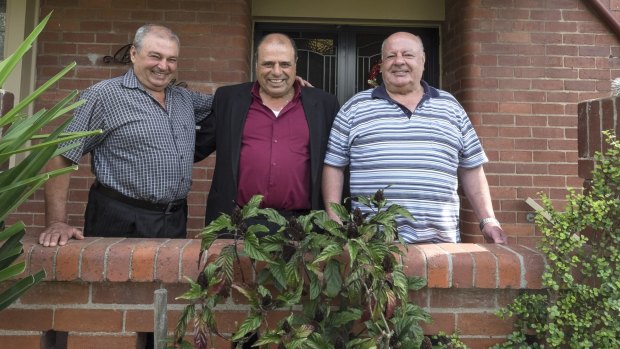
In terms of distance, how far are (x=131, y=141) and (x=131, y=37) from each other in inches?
77.6

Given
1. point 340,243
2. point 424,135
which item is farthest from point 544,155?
point 340,243

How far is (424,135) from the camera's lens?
232cm

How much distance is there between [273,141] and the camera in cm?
249

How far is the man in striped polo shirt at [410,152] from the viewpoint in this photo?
2.29m

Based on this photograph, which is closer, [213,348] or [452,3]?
[213,348]

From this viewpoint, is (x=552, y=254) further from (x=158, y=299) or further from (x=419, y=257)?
(x=158, y=299)

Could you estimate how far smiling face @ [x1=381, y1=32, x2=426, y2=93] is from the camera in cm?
A: 244

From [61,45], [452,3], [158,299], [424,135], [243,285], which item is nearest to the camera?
[158,299]

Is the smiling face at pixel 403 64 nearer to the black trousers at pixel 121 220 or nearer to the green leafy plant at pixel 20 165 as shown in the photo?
the black trousers at pixel 121 220

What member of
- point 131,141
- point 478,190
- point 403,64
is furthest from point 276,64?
point 478,190

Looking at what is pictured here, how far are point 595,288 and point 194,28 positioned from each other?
3.36 meters

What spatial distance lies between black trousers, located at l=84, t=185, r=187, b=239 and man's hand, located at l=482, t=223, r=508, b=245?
57.1 inches

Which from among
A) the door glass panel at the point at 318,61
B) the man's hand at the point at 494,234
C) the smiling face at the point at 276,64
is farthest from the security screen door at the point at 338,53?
the man's hand at the point at 494,234

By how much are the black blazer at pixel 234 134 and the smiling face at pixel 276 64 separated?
122 millimetres
